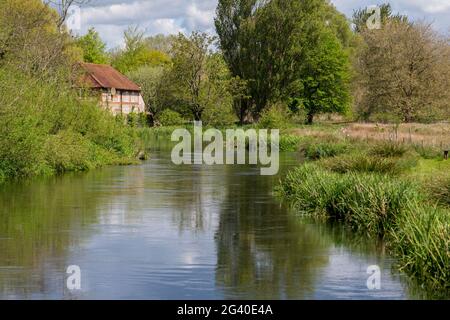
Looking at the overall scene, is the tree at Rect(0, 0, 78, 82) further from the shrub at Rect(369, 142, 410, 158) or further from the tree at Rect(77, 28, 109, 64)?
the tree at Rect(77, 28, 109, 64)

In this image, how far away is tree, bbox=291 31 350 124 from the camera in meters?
88.0

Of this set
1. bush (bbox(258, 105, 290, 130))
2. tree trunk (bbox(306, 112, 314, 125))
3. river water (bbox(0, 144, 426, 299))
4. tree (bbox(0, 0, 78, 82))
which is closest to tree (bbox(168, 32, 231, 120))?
tree trunk (bbox(306, 112, 314, 125))

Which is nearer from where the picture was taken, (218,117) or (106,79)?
(218,117)

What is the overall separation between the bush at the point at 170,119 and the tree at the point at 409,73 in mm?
24737

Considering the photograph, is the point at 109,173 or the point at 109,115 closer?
the point at 109,173

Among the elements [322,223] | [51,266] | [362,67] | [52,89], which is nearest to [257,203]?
[322,223]

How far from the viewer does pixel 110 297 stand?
1284cm

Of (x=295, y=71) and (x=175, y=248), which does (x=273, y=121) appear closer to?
(x=295, y=71)

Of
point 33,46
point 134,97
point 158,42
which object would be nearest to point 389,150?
point 33,46

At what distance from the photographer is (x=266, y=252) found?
56.1 ft

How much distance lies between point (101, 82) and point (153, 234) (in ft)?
231

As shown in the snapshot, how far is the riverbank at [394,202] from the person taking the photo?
45.1ft

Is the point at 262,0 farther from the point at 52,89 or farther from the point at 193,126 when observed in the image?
the point at 52,89

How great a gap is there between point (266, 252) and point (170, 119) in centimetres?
6816
